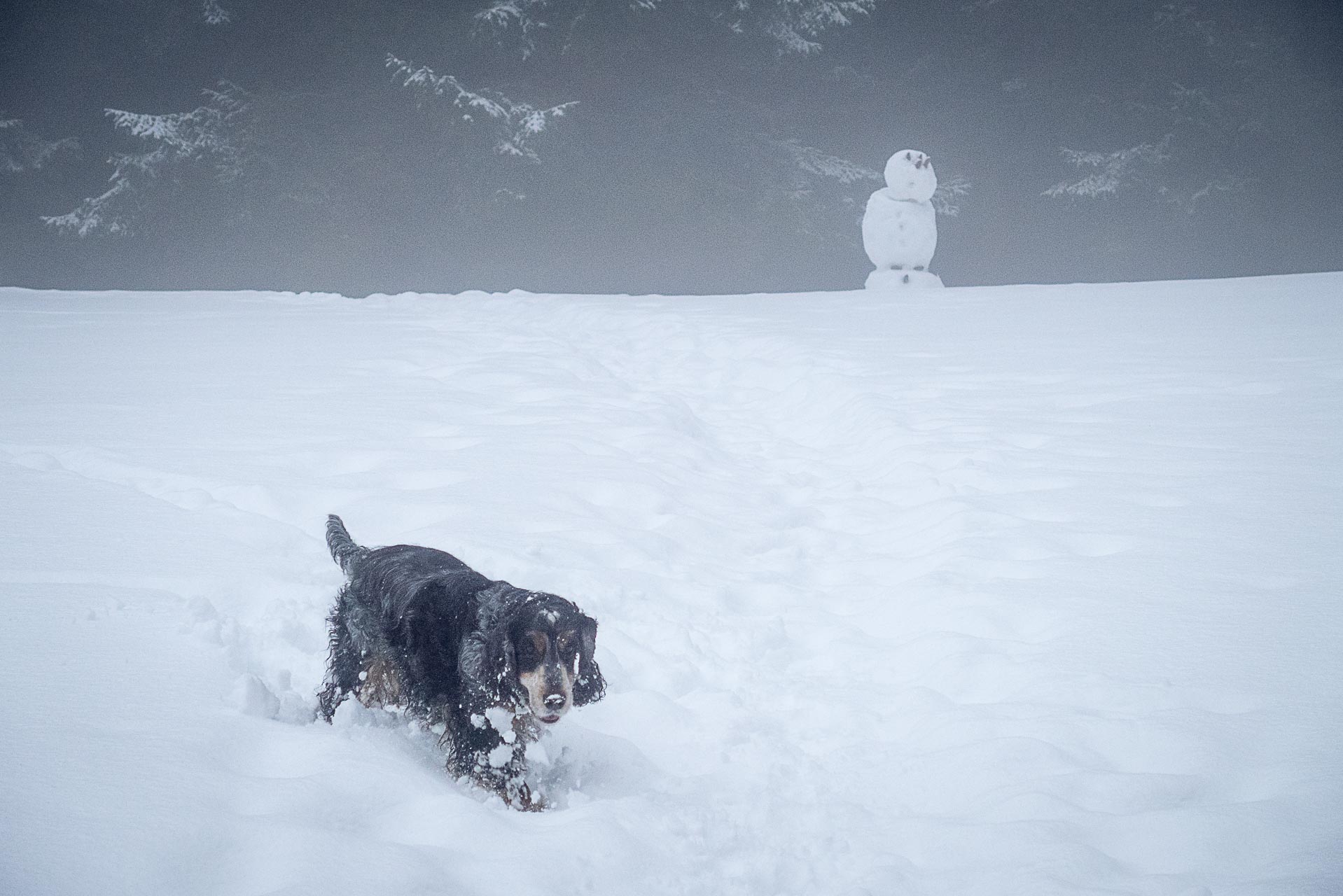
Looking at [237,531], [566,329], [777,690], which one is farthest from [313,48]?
[777,690]

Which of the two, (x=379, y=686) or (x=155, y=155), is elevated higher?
(x=155, y=155)

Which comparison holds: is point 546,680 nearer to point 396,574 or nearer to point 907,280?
point 396,574

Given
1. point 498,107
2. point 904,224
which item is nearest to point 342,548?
point 904,224

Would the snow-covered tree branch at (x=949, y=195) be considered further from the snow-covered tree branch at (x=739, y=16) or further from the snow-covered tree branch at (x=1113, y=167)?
the snow-covered tree branch at (x=739, y=16)

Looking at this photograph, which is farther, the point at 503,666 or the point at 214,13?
the point at 214,13

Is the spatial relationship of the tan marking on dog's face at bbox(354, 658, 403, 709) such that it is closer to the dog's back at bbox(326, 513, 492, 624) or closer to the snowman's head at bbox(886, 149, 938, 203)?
the dog's back at bbox(326, 513, 492, 624)

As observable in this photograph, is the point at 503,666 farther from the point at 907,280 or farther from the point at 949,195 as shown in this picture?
the point at 949,195

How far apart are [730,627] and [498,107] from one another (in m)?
20.1

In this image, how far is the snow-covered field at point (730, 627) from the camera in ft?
6.28

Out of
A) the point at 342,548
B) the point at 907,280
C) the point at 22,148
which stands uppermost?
the point at 22,148

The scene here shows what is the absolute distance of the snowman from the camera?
1410 cm

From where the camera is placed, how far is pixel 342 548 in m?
2.79

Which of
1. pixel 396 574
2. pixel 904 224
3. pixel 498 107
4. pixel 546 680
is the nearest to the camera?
pixel 546 680

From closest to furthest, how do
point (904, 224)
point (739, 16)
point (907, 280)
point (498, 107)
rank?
1. point (904, 224)
2. point (907, 280)
3. point (498, 107)
4. point (739, 16)
